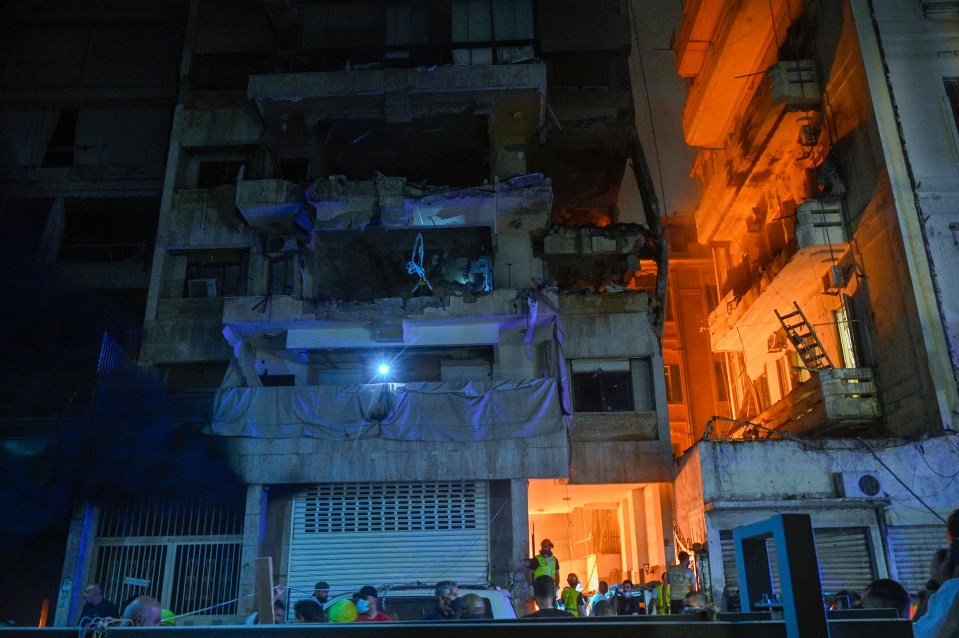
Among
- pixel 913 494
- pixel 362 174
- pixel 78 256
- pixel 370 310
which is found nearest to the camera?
pixel 913 494

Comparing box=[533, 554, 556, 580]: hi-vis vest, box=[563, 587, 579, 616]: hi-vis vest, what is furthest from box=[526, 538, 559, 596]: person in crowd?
box=[563, 587, 579, 616]: hi-vis vest

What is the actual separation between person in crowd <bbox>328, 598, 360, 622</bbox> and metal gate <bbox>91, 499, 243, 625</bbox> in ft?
33.6

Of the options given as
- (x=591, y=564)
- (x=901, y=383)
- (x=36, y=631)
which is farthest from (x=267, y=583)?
(x=591, y=564)

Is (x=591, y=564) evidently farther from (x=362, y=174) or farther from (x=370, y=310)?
(x=362, y=174)

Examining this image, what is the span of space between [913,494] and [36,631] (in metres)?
17.2

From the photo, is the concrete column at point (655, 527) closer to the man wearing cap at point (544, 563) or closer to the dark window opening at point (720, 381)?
the man wearing cap at point (544, 563)

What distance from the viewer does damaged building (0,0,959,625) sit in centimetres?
1736

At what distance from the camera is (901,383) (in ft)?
57.8

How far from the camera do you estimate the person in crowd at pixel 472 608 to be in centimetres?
706

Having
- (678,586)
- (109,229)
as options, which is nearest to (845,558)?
(678,586)

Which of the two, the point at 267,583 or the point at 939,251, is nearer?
the point at 267,583

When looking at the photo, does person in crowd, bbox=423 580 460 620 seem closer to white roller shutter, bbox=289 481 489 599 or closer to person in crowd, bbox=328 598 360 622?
person in crowd, bbox=328 598 360 622

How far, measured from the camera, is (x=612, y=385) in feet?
67.6

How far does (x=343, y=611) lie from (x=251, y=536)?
9.99m
